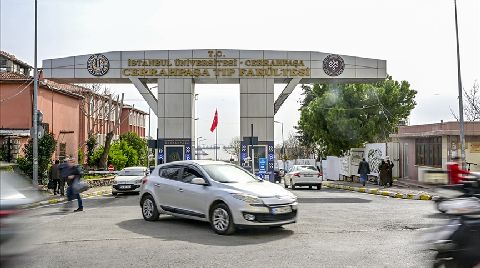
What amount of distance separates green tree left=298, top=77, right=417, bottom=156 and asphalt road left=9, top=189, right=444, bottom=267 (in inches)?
1285

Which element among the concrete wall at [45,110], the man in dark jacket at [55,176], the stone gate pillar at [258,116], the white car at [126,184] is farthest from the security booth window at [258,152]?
the concrete wall at [45,110]

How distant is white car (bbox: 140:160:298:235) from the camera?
1084 cm

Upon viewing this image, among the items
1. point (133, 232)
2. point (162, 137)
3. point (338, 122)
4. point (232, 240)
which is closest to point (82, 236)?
point (133, 232)

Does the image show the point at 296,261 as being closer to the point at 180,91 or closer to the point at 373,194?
the point at 373,194

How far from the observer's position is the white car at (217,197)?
1084 cm

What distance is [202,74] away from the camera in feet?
87.0

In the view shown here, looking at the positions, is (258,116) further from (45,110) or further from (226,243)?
(226,243)

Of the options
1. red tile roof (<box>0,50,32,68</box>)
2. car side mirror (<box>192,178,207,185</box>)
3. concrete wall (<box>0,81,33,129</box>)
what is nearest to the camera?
car side mirror (<box>192,178,207,185</box>)

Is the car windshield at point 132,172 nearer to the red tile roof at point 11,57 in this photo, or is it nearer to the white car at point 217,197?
the white car at point 217,197

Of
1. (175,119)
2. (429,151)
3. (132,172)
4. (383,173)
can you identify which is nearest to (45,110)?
(132,172)

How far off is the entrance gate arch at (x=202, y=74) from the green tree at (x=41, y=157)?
3.25 m

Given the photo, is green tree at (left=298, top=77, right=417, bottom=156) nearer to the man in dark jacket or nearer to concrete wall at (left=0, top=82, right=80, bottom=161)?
concrete wall at (left=0, top=82, right=80, bottom=161)

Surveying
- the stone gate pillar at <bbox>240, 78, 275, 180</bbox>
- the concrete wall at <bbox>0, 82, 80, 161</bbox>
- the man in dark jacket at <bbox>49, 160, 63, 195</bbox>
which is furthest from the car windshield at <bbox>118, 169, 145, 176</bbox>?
the concrete wall at <bbox>0, 82, 80, 161</bbox>

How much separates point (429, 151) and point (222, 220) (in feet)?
73.9
